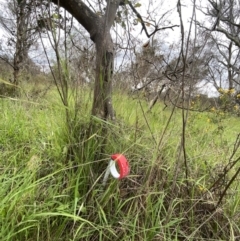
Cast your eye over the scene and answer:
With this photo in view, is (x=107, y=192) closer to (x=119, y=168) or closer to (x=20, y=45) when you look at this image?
(x=119, y=168)

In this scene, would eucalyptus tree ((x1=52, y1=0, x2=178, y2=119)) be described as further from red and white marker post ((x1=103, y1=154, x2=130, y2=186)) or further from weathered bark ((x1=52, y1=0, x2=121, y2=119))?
red and white marker post ((x1=103, y1=154, x2=130, y2=186))

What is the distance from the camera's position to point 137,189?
3.84ft

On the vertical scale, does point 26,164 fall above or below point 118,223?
above

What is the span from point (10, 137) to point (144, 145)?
106cm

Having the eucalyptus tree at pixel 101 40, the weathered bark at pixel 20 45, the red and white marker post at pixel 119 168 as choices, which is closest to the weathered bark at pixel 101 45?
the eucalyptus tree at pixel 101 40

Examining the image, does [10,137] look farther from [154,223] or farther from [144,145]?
[154,223]

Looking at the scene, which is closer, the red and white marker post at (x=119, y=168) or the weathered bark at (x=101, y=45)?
the red and white marker post at (x=119, y=168)

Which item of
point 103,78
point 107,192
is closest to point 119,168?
point 107,192

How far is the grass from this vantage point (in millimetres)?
996

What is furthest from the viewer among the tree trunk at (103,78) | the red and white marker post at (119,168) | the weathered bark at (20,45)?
the weathered bark at (20,45)

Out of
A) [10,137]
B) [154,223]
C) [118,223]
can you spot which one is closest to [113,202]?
[118,223]

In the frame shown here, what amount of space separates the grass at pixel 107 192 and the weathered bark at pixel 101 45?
10cm

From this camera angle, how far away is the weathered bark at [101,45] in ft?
4.37

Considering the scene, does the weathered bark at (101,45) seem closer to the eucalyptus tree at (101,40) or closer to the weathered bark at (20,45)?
the eucalyptus tree at (101,40)
